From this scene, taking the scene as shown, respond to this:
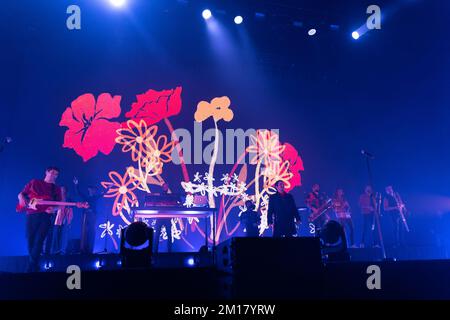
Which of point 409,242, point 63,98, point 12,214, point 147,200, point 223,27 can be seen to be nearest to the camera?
point 147,200

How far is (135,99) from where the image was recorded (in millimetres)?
8938

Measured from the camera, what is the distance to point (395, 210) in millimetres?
8781

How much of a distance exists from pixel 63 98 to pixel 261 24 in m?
5.55

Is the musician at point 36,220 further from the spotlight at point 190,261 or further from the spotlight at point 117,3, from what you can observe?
the spotlight at point 117,3

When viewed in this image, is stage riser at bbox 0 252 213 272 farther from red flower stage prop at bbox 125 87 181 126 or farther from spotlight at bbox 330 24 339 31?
spotlight at bbox 330 24 339 31

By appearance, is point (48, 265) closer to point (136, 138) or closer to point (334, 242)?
point (136, 138)

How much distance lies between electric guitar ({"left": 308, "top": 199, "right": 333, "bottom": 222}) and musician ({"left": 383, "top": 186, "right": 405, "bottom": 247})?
6.52ft

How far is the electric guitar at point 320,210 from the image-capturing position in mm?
7691

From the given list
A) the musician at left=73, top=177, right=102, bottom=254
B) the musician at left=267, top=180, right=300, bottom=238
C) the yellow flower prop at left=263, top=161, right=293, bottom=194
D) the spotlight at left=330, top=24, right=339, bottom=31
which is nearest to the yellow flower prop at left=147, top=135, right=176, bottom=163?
the musician at left=73, top=177, right=102, bottom=254

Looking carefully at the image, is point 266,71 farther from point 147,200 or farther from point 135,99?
point 147,200

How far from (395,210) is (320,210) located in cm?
243

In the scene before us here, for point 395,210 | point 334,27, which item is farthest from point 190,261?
point 334,27

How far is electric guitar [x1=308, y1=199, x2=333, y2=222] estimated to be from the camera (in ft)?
25.2
